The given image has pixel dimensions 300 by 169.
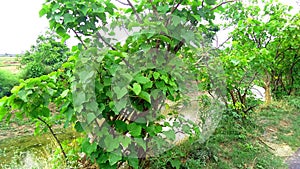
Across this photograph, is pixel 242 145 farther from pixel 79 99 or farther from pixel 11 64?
pixel 11 64

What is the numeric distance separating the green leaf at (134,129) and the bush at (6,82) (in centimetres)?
423

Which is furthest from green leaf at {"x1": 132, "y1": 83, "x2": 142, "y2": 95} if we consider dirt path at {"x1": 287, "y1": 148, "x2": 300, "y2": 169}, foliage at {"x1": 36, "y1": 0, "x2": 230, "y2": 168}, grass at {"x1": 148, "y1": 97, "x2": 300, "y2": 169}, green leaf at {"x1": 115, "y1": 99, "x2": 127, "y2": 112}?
dirt path at {"x1": 287, "y1": 148, "x2": 300, "y2": 169}

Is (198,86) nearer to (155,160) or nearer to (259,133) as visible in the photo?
(155,160)

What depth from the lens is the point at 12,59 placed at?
6.51m

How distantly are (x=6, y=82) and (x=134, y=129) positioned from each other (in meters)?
4.60

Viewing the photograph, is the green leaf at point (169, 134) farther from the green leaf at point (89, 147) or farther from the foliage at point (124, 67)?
the green leaf at point (89, 147)

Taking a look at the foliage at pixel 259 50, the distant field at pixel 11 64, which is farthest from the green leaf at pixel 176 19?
the distant field at pixel 11 64

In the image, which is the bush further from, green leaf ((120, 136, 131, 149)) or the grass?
green leaf ((120, 136, 131, 149))

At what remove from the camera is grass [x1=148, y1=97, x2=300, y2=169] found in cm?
246

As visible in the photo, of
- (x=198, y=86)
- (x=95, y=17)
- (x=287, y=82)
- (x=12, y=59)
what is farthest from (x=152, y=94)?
(x=12, y=59)

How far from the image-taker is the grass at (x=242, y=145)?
8.09 feet

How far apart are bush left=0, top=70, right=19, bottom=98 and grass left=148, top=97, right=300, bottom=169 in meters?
4.00

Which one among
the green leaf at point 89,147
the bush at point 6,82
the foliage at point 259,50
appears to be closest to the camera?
the green leaf at point 89,147

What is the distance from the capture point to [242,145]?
2.94 m
